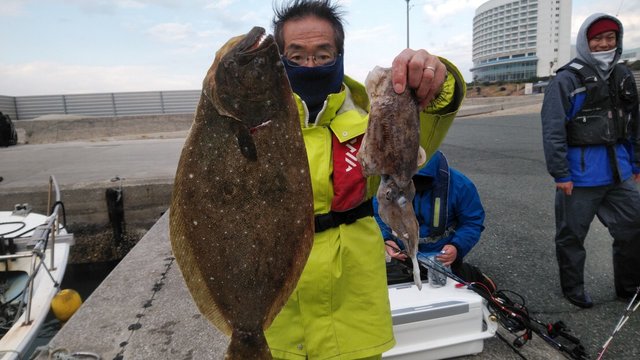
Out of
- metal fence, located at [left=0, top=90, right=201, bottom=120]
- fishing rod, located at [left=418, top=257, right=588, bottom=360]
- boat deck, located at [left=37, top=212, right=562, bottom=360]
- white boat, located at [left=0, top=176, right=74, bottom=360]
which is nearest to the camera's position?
fishing rod, located at [left=418, top=257, right=588, bottom=360]

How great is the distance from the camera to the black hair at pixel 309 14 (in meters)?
1.90

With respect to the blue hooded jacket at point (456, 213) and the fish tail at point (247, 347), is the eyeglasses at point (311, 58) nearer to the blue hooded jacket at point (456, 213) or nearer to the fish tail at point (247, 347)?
the fish tail at point (247, 347)

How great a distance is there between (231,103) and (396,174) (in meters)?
0.60

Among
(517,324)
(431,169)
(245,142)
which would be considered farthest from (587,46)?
(245,142)

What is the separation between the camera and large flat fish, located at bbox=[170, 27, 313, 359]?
1.33 m

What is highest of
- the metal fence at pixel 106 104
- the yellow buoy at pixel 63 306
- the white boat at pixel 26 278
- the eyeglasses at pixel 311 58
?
the metal fence at pixel 106 104

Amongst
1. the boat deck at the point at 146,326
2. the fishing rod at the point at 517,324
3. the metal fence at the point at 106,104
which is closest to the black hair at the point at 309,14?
the fishing rod at the point at 517,324

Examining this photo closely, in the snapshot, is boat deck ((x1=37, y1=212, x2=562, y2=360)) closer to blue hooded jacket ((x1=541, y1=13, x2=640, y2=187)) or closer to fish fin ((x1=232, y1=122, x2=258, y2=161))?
blue hooded jacket ((x1=541, y1=13, x2=640, y2=187))

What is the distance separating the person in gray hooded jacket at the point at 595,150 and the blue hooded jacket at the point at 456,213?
103 cm

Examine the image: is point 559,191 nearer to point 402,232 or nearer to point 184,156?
point 402,232

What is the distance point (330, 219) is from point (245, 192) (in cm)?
57

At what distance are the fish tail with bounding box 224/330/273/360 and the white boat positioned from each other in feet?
12.8

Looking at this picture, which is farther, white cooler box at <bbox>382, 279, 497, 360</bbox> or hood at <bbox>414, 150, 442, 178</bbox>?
hood at <bbox>414, 150, 442, 178</bbox>

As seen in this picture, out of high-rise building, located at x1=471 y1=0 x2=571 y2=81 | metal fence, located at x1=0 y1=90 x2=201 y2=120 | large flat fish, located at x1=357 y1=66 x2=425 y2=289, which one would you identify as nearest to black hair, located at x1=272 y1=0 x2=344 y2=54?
large flat fish, located at x1=357 y1=66 x2=425 y2=289
